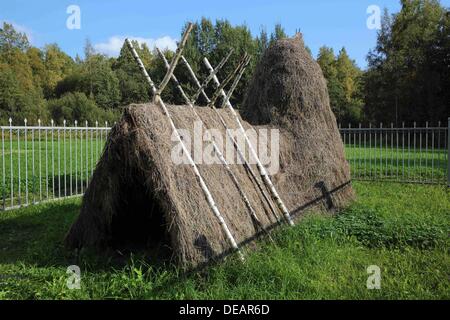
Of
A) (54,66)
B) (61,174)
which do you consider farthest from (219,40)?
(61,174)

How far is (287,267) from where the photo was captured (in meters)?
5.03

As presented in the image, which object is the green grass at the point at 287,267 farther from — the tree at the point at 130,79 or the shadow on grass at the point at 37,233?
the tree at the point at 130,79

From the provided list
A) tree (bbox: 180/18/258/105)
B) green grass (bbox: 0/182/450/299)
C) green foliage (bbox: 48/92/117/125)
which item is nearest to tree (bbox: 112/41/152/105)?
green foliage (bbox: 48/92/117/125)

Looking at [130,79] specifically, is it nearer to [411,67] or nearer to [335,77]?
[335,77]

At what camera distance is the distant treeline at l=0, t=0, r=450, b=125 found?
107 ft

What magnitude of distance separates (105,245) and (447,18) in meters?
36.2

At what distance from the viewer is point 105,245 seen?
6203 millimetres

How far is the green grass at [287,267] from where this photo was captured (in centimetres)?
465

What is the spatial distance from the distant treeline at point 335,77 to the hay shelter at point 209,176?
18.0 m

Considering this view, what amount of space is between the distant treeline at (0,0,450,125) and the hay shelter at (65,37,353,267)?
1801cm

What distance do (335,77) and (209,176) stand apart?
153ft

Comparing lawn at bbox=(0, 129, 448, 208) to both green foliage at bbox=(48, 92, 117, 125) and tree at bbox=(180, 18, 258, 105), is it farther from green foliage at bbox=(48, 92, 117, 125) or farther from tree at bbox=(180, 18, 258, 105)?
tree at bbox=(180, 18, 258, 105)

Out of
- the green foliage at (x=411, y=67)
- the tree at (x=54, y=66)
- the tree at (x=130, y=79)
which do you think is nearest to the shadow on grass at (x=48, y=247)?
the tree at (x=130, y=79)

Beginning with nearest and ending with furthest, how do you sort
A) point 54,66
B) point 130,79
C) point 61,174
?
1. point 61,174
2. point 130,79
3. point 54,66
